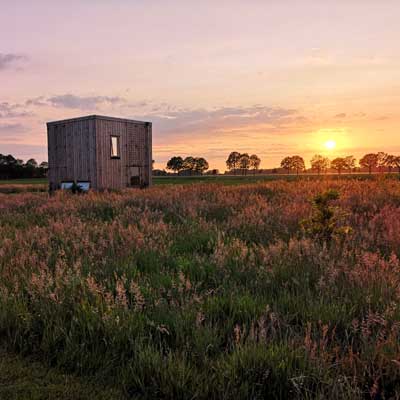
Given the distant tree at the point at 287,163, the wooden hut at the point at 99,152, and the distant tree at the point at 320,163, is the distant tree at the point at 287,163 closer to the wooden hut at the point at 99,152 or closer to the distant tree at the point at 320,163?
the distant tree at the point at 320,163

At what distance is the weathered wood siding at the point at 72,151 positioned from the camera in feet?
78.1

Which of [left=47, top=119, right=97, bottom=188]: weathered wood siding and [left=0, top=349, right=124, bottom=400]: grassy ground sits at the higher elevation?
[left=47, top=119, right=97, bottom=188]: weathered wood siding

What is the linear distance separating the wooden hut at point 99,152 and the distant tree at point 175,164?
138495mm

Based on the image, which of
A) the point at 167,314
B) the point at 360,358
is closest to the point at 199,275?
the point at 167,314

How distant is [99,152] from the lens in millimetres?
23828

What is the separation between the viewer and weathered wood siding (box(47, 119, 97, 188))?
78.1 feet

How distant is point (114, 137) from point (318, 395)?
24.9 meters

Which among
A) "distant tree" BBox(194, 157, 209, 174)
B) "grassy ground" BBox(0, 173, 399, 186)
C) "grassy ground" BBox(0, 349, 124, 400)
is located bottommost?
"grassy ground" BBox(0, 349, 124, 400)

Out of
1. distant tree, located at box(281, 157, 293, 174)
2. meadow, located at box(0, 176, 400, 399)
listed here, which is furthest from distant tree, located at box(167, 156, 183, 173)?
meadow, located at box(0, 176, 400, 399)

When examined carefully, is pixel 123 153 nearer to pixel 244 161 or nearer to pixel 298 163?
pixel 244 161

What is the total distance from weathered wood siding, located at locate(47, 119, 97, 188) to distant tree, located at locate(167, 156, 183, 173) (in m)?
139

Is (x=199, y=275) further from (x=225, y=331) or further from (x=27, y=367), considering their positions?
(x=27, y=367)

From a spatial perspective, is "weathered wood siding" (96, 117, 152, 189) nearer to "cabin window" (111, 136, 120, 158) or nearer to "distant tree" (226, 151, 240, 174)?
"cabin window" (111, 136, 120, 158)

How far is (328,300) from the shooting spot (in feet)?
11.1
